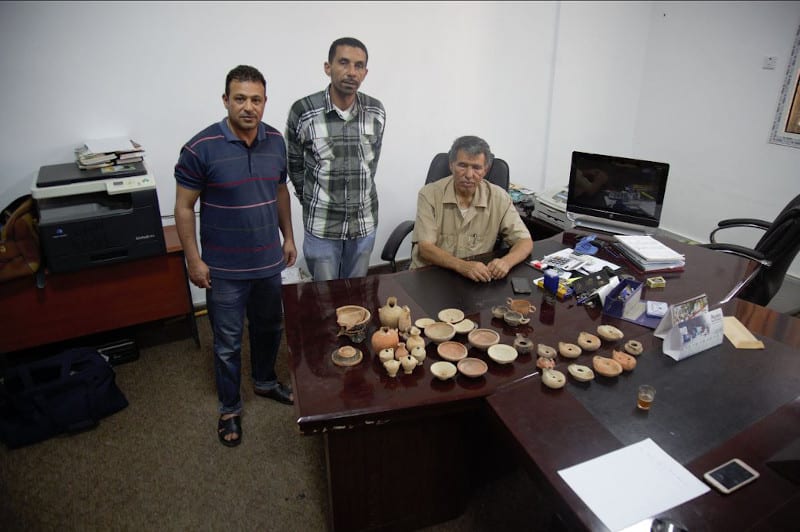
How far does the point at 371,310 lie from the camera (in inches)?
73.1

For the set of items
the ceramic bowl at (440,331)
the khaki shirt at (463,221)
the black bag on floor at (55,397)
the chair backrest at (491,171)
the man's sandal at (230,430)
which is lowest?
the man's sandal at (230,430)

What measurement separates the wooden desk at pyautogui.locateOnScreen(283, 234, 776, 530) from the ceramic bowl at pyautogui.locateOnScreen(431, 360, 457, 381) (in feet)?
0.09

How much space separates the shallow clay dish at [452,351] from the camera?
1606 mm

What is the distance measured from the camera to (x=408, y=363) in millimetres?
1525

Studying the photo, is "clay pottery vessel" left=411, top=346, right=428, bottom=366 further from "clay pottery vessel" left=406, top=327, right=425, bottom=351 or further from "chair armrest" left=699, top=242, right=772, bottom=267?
"chair armrest" left=699, top=242, right=772, bottom=267

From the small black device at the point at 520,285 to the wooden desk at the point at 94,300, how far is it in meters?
1.72

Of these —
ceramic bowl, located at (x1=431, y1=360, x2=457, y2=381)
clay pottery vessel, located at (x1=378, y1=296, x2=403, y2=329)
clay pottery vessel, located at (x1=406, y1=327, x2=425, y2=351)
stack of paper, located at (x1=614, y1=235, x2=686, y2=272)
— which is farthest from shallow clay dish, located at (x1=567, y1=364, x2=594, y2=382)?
stack of paper, located at (x1=614, y1=235, x2=686, y2=272)

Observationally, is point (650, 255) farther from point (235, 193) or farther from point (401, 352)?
point (235, 193)

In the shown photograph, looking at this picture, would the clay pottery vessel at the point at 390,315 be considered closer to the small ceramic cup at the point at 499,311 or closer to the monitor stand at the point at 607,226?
the small ceramic cup at the point at 499,311

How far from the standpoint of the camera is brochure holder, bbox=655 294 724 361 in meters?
1.64

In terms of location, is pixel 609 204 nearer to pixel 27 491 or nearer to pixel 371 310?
pixel 371 310

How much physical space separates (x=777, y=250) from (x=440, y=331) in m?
1.91

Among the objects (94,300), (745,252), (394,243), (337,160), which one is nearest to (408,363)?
(337,160)

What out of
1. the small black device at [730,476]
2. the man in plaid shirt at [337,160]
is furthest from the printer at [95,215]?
the small black device at [730,476]
